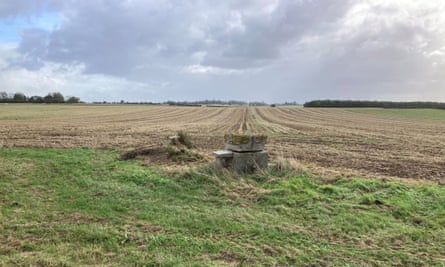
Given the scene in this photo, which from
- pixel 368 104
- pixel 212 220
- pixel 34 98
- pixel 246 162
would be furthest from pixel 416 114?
pixel 34 98

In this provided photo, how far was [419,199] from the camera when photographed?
6.26 m

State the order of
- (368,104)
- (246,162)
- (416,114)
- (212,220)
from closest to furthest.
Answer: (212,220) < (246,162) < (416,114) < (368,104)

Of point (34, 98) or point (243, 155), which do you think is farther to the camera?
point (34, 98)

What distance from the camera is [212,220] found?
16.9 ft

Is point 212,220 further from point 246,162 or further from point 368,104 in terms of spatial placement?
point 368,104

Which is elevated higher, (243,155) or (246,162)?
(243,155)

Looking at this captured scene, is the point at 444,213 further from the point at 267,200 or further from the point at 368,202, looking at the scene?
the point at 267,200

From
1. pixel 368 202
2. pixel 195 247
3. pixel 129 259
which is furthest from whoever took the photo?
pixel 368 202

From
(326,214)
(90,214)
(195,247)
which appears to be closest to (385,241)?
(326,214)

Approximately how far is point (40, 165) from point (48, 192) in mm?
3157

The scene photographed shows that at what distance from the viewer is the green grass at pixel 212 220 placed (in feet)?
13.1

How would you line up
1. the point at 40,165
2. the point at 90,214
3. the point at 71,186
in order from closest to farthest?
the point at 90,214 → the point at 71,186 → the point at 40,165

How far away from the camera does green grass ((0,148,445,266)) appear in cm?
401

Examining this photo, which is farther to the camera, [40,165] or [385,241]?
[40,165]
